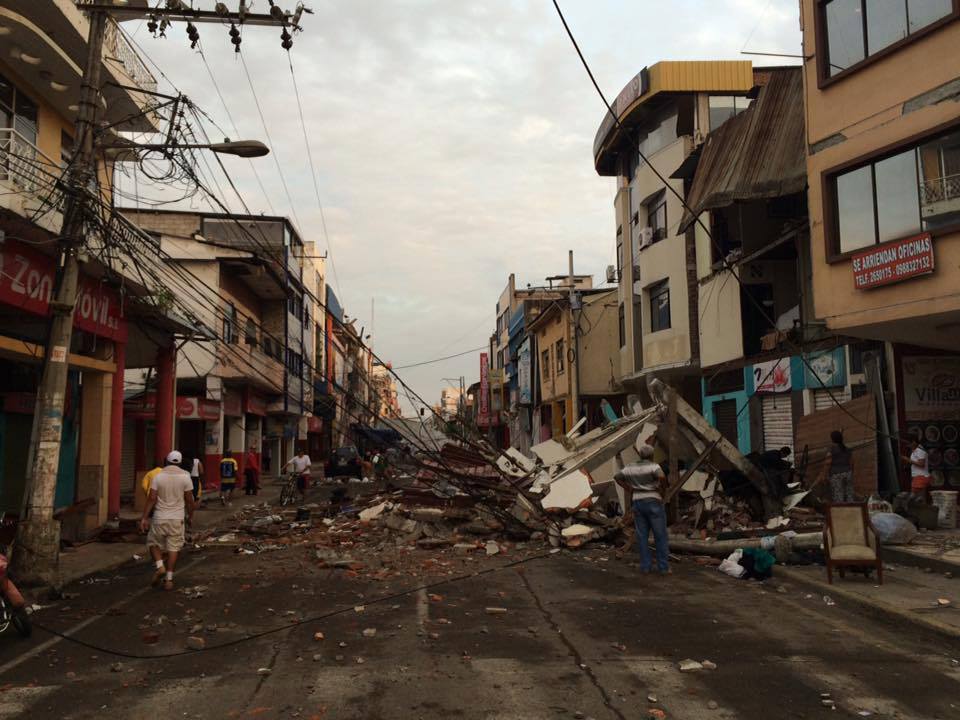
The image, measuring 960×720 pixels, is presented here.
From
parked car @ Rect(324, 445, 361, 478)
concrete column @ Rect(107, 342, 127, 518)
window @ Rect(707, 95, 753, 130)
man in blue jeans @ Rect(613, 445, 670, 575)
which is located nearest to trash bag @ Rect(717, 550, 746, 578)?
man in blue jeans @ Rect(613, 445, 670, 575)

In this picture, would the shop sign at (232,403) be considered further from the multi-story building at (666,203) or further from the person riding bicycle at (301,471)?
the multi-story building at (666,203)

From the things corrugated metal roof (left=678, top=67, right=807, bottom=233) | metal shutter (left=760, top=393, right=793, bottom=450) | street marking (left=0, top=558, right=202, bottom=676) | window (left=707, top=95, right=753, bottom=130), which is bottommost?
street marking (left=0, top=558, right=202, bottom=676)

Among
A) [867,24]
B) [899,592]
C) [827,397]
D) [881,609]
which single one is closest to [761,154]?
[867,24]

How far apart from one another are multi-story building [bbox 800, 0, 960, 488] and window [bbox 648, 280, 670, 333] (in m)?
10.6

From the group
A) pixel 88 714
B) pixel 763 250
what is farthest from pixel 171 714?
pixel 763 250

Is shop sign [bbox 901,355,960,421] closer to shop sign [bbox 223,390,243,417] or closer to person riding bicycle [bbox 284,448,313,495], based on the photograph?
person riding bicycle [bbox 284,448,313,495]

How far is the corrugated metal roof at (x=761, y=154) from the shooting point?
54.5ft

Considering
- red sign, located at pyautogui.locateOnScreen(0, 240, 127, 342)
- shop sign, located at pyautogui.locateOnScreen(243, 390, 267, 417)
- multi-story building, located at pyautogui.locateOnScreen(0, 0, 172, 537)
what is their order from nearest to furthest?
multi-story building, located at pyautogui.locateOnScreen(0, 0, 172, 537) → red sign, located at pyautogui.locateOnScreen(0, 240, 127, 342) → shop sign, located at pyautogui.locateOnScreen(243, 390, 267, 417)

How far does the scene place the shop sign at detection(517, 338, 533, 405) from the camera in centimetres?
4816

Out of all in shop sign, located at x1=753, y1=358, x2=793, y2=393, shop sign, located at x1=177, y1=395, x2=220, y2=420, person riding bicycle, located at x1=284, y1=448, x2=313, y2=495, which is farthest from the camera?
shop sign, located at x1=177, y1=395, x2=220, y2=420

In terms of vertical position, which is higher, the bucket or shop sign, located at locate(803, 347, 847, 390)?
shop sign, located at locate(803, 347, 847, 390)

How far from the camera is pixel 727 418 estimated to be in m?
22.6

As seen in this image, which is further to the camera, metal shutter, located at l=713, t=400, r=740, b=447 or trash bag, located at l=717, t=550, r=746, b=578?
metal shutter, located at l=713, t=400, r=740, b=447

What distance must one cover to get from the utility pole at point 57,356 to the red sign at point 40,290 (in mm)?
1942
